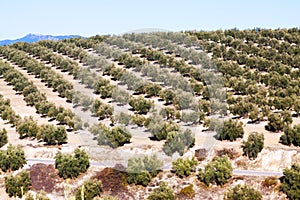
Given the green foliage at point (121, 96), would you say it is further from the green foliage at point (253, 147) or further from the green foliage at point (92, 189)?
the green foliage at point (92, 189)

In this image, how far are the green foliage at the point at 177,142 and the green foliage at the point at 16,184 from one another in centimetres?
1666

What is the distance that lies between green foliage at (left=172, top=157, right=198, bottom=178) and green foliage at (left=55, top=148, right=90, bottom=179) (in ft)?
34.0

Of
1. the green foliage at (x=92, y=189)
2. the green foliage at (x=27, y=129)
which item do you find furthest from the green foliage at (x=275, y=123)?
the green foliage at (x=27, y=129)

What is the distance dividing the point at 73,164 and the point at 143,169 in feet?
26.6

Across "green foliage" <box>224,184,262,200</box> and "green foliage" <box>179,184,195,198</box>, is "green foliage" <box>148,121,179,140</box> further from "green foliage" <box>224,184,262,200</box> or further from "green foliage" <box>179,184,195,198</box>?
"green foliage" <box>224,184,262,200</box>

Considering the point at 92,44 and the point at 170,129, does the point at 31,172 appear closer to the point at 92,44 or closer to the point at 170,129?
the point at 170,129

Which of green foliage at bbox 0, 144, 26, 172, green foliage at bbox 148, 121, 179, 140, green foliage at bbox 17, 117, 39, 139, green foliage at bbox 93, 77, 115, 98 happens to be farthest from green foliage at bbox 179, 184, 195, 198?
green foliage at bbox 93, 77, 115, 98

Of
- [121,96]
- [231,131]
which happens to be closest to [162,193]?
[231,131]

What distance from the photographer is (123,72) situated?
92.9 meters

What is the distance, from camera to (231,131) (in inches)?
2061

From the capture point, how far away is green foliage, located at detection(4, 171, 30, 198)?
4359 centimetres

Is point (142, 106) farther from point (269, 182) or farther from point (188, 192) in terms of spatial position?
point (269, 182)

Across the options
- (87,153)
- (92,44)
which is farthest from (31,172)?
(92,44)

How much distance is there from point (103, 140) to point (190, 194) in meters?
15.1
